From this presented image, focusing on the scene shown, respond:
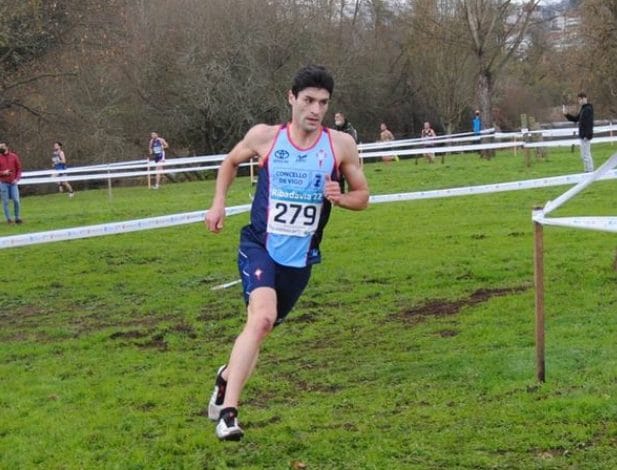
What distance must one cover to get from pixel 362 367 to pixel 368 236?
344 inches

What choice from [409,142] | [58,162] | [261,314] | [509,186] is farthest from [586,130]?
[261,314]

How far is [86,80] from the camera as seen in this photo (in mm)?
43188

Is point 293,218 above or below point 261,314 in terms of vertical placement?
above

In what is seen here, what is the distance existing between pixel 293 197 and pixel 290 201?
3 cm

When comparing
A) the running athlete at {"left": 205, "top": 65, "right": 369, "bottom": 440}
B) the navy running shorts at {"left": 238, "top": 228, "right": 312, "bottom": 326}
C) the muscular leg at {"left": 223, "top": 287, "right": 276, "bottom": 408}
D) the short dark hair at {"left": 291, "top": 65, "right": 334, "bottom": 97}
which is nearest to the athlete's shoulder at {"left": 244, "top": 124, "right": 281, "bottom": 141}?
the running athlete at {"left": 205, "top": 65, "right": 369, "bottom": 440}

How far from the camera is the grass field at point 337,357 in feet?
19.2

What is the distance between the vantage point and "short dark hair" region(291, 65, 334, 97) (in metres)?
5.78

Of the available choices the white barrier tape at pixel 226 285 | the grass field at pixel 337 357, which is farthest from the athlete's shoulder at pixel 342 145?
the white barrier tape at pixel 226 285

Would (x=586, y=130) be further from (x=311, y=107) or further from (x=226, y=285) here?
(x=311, y=107)

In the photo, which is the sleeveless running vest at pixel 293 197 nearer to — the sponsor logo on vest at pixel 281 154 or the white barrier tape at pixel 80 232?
the sponsor logo on vest at pixel 281 154

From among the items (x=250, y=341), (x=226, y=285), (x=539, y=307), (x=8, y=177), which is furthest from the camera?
(x=8, y=177)

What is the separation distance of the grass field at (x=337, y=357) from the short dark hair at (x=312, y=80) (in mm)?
2145

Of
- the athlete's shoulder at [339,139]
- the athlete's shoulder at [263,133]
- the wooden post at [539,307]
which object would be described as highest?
the athlete's shoulder at [263,133]

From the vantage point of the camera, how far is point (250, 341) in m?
5.65
